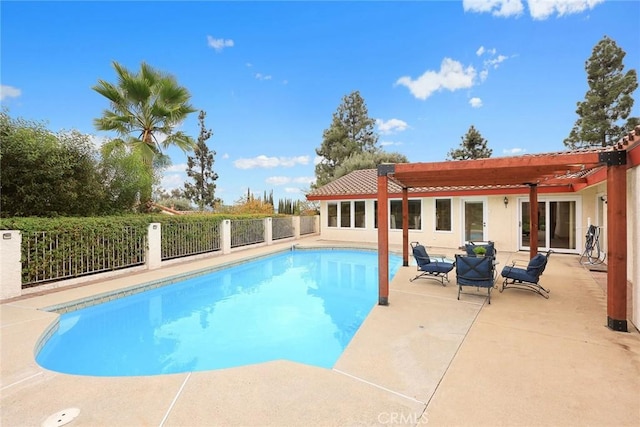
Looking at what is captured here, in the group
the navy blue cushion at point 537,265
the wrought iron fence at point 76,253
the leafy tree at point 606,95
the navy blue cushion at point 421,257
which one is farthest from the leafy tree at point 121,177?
the leafy tree at point 606,95

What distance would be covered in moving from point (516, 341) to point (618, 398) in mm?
1412

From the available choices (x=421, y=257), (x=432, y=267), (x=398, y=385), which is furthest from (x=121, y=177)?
(x=398, y=385)

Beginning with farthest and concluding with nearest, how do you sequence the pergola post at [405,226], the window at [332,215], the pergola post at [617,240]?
the window at [332,215] < the pergola post at [405,226] < the pergola post at [617,240]

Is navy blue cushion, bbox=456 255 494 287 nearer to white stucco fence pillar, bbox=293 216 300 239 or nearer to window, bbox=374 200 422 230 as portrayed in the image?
window, bbox=374 200 422 230

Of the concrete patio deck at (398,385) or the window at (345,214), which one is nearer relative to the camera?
the concrete patio deck at (398,385)

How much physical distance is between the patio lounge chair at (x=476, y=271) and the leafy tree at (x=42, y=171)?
34.7 ft

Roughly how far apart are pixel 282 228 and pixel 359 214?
15.6 ft

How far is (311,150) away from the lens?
121 ft

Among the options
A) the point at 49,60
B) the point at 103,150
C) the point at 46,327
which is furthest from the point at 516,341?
the point at 49,60

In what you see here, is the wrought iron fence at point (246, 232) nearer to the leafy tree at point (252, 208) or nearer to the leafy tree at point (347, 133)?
the leafy tree at point (252, 208)

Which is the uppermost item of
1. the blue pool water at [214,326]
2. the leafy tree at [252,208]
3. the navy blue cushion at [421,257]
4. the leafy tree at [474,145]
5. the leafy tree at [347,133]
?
the leafy tree at [347,133]

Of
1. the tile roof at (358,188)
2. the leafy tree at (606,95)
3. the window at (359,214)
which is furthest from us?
the leafy tree at (606,95)

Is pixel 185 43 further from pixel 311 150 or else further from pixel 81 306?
pixel 311 150

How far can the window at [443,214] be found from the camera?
15.0m
